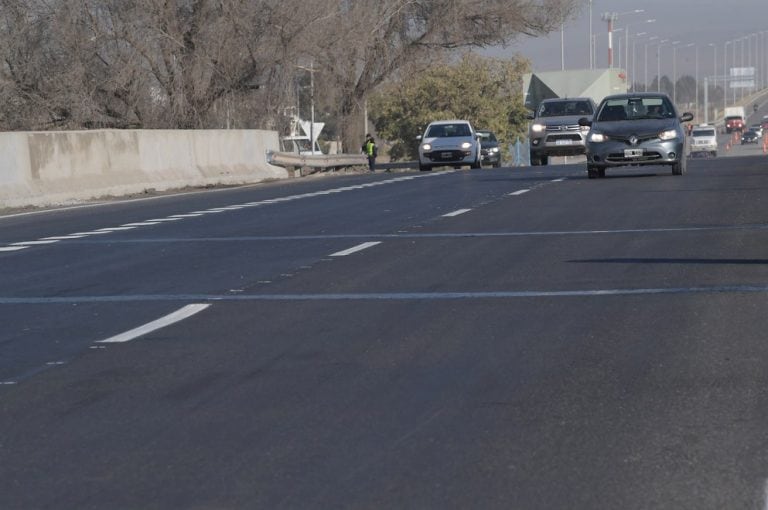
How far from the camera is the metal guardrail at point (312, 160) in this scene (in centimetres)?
3847

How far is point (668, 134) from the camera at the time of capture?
89.4 ft

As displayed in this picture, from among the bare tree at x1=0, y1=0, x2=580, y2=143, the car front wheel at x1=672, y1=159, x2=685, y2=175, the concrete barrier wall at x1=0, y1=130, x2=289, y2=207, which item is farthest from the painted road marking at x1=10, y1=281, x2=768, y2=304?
the bare tree at x1=0, y1=0, x2=580, y2=143

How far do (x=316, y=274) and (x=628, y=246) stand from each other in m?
3.13

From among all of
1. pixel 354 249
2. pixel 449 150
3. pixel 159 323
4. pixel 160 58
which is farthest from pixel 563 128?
pixel 159 323

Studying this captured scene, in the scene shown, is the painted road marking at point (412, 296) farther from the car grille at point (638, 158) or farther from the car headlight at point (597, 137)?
the car headlight at point (597, 137)

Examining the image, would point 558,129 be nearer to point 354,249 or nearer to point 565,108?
point 565,108

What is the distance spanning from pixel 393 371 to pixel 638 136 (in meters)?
20.0

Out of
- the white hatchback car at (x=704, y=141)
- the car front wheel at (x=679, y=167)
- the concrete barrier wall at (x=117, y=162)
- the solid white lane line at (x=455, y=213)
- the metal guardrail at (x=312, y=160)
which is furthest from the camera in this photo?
the white hatchback car at (x=704, y=141)

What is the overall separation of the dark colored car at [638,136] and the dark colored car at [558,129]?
41.4 ft

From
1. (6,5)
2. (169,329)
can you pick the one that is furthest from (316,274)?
(6,5)

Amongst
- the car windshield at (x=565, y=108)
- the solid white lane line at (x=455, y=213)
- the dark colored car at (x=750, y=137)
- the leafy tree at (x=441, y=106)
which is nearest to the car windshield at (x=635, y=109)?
the solid white lane line at (x=455, y=213)

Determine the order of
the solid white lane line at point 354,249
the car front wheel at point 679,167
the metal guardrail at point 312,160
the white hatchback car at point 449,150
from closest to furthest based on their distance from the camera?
the solid white lane line at point 354,249, the car front wheel at point 679,167, the metal guardrail at point 312,160, the white hatchback car at point 449,150

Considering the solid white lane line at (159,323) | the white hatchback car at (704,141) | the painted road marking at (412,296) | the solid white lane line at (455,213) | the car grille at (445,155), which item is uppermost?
the solid white lane line at (159,323)

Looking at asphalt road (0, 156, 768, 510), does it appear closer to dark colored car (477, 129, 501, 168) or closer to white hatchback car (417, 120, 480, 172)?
white hatchback car (417, 120, 480, 172)
